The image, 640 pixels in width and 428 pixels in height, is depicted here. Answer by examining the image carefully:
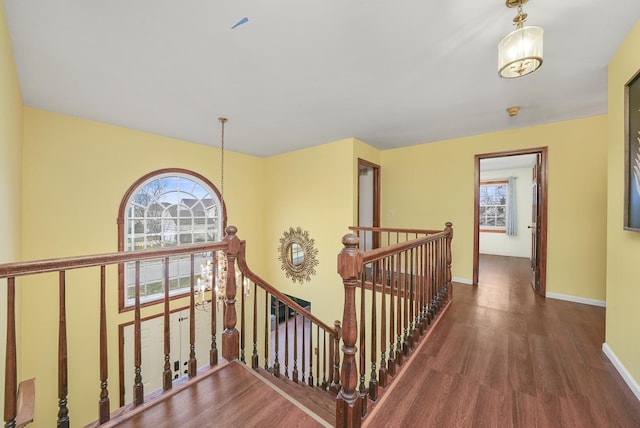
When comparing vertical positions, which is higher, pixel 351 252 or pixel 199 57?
pixel 199 57

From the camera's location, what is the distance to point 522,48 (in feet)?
4.71

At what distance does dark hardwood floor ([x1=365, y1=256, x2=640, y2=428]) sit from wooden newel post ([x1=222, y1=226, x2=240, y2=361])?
1.04m

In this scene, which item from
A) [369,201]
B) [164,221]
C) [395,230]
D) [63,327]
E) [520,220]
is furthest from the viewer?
[520,220]

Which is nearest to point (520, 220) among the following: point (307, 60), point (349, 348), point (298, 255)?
point (298, 255)

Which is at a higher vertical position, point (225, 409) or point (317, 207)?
point (317, 207)

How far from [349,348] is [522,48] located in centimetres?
194

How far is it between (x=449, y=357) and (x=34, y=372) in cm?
446

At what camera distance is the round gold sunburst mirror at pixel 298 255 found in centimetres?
457

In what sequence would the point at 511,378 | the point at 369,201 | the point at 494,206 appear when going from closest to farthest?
the point at 511,378
the point at 369,201
the point at 494,206

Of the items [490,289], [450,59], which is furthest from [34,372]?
[490,289]

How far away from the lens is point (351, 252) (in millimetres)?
1215

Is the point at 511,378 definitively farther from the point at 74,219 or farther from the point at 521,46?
the point at 74,219

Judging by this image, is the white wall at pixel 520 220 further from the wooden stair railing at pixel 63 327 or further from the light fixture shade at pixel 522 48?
the wooden stair railing at pixel 63 327

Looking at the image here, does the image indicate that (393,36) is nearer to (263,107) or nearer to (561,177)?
(263,107)
